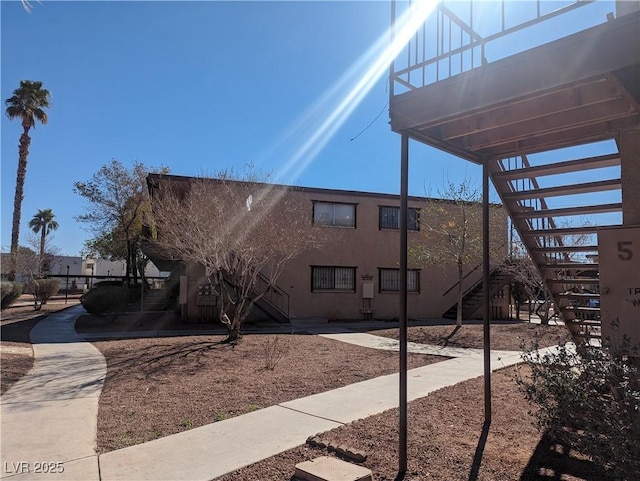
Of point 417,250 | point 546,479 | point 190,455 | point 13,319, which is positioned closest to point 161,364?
point 190,455

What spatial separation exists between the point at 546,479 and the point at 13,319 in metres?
21.3

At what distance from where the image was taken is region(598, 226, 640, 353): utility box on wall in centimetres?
421

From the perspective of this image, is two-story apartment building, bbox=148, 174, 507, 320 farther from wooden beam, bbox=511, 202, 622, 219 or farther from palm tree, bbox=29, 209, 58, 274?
palm tree, bbox=29, 209, 58, 274

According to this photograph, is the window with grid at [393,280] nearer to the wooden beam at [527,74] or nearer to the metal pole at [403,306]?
the metal pole at [403,306]

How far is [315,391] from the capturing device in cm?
735

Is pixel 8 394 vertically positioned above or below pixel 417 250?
below

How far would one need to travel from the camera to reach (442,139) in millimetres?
5242

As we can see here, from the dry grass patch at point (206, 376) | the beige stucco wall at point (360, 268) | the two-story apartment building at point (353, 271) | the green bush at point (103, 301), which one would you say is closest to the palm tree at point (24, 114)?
the green bush at point (103, 301)

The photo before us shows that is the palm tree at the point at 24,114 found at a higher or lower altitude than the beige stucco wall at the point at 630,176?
higher

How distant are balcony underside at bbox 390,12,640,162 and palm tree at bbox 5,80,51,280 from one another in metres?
32.0

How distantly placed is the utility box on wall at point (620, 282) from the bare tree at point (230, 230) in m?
8.93

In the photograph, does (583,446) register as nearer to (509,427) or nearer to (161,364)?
(509,427)

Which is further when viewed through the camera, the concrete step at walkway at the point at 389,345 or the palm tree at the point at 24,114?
the palm tree at the point at 24,114

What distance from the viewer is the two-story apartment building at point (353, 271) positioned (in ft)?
65.9
